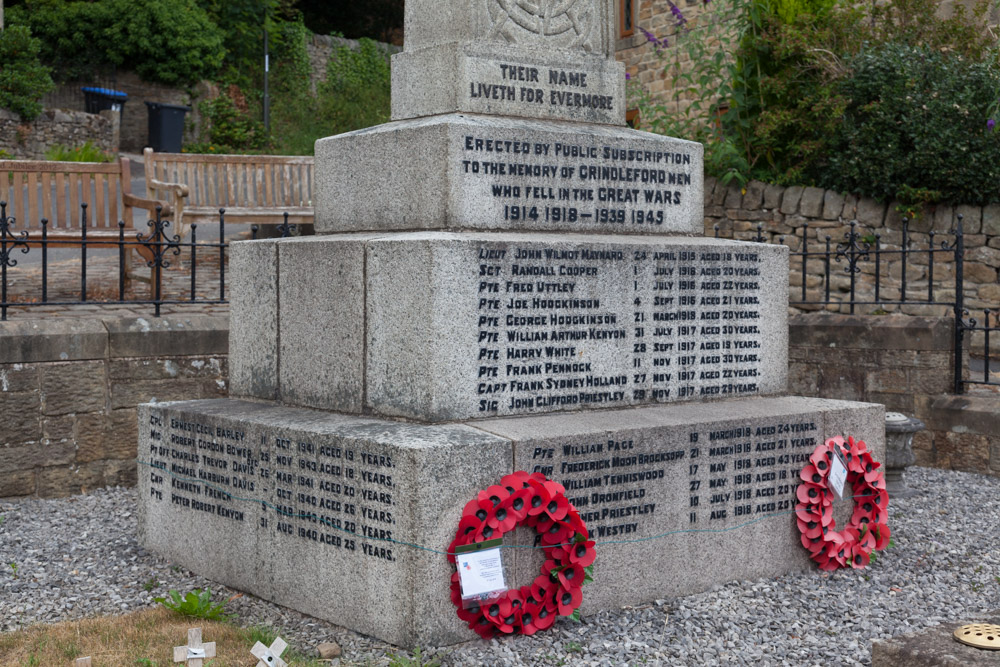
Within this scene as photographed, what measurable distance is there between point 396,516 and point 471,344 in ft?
2.55

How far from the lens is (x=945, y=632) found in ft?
9.91

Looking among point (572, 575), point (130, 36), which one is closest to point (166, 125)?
point (130, 36)

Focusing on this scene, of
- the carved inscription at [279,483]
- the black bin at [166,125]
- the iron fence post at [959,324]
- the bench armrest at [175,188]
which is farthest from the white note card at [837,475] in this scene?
the black bin at [166,125]

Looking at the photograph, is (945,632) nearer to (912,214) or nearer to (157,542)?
(157,542)

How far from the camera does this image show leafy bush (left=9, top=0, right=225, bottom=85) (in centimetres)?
2567

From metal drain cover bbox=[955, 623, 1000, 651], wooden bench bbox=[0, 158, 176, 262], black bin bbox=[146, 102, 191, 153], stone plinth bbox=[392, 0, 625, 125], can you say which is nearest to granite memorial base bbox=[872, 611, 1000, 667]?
metal drain cover bbox=[955, 623, 1000, 651]

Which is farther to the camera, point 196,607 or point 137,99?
point 137,99

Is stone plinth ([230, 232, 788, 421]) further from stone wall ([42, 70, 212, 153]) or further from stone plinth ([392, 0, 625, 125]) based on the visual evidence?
stone wall ([42, 70, 212, 153])

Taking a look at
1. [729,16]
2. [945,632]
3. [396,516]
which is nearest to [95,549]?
[396,516]

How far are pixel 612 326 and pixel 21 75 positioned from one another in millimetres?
20720

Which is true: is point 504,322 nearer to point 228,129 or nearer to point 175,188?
point 175,188

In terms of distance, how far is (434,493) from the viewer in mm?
3707

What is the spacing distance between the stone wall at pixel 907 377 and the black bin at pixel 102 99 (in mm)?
20800

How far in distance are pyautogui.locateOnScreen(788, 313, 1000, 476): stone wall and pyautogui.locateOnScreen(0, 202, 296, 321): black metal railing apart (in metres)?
4.03
